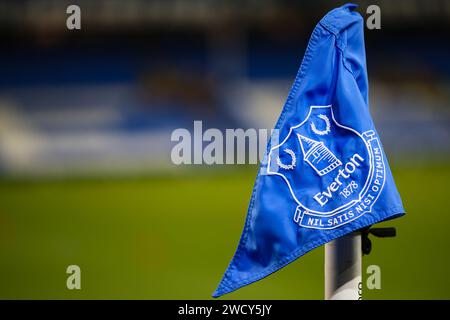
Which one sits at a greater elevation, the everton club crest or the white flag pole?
the everton club crest

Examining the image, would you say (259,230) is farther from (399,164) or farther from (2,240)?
(399,164)

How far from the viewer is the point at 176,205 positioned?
378cm

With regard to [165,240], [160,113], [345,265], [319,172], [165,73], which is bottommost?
[345,265]

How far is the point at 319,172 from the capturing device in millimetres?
846

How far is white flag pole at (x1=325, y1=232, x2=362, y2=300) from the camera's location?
87 cm

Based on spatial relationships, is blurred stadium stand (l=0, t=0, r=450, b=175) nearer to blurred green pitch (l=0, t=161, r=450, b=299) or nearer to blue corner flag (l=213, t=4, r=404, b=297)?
blurred green pitch (l=0, t=161, r=450, b=299)

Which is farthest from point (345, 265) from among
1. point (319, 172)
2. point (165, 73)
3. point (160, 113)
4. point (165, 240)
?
point (165, 73)

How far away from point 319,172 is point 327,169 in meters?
0.01

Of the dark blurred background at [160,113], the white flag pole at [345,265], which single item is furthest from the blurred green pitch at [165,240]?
the white flag pole at [345,265]

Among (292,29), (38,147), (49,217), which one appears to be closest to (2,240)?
(49,217)

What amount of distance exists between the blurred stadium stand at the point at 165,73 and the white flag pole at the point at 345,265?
3579 millimetres

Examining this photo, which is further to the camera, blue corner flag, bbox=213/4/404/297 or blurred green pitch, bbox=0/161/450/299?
blurred green pitch, bbox=0/161/450/299

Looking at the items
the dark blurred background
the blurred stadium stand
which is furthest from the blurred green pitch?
the blurred stadium stand

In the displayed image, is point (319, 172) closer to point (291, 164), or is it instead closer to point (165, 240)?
point (291, 164)
